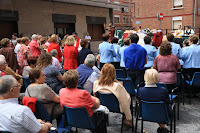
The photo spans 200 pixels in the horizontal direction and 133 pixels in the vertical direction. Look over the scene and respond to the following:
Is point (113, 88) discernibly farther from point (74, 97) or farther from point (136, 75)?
point (136, 75)

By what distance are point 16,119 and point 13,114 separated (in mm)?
61

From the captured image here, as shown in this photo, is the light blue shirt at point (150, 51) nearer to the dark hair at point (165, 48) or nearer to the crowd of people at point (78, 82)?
the crowd of people at point (78, 82)

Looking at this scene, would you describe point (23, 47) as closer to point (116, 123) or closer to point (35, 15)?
point (116, 123)

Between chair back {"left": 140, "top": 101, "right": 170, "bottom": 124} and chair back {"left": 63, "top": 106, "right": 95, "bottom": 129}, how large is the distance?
2.79 feet

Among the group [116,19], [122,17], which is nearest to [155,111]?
[116,19]

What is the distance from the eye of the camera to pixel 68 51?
18.5ft

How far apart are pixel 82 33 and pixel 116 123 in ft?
43.4

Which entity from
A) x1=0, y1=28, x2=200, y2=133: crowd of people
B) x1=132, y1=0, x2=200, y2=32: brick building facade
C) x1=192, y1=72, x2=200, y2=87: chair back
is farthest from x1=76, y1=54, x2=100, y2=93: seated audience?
x1=132, y1=0, x2=200, y2=32: brick building facade

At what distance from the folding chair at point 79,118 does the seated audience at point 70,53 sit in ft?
9.26

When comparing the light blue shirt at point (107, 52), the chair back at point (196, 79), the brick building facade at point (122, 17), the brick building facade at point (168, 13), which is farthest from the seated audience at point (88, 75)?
the brick building facade at point (122, 17)

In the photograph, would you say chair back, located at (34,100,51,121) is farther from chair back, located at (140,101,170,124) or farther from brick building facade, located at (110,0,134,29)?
brick building facade, located at (110,0,134,29)

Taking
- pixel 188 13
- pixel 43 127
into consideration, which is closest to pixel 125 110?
pixel 43 127

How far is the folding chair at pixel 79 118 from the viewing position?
2.84 m

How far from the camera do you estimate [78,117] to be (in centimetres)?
291
